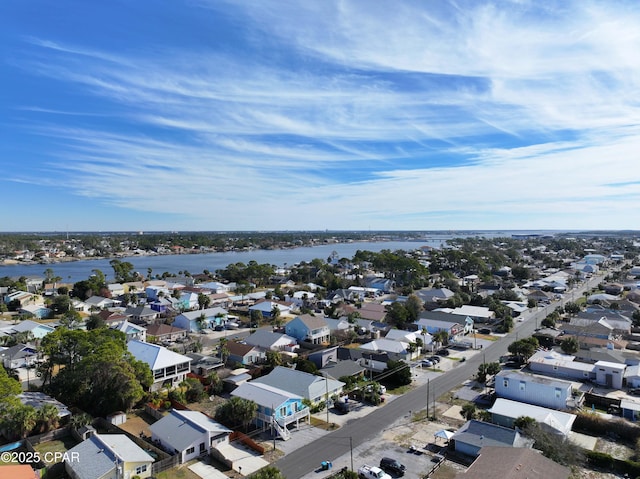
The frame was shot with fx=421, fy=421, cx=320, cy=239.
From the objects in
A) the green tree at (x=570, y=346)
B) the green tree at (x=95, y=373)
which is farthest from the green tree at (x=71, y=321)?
the green tree at (x=570, y=346)

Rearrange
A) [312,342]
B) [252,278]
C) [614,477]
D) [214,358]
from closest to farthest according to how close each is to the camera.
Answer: [614,477] < [214,358] < [312,342] < [252,278]

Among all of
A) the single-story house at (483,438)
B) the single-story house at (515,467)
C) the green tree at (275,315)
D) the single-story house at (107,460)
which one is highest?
the single-story house at (515,467)

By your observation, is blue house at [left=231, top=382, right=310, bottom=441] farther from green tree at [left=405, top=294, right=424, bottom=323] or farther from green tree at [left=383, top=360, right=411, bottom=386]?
green tree at [left=405, top=294, right=424, bottom=323]

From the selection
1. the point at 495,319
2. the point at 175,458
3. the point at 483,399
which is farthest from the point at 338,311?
the point at 175,458

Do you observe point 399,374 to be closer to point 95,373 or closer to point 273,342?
point 273,342

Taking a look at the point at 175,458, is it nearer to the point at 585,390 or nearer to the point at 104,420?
the point at 104,420

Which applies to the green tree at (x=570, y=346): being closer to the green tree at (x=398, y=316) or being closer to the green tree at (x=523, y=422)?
the green tree at (x=398, y=316)

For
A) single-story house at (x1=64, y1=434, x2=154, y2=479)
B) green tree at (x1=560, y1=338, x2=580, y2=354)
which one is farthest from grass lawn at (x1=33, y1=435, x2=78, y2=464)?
green tree at (x1=560, y1=338, x2=580, y2=354)
